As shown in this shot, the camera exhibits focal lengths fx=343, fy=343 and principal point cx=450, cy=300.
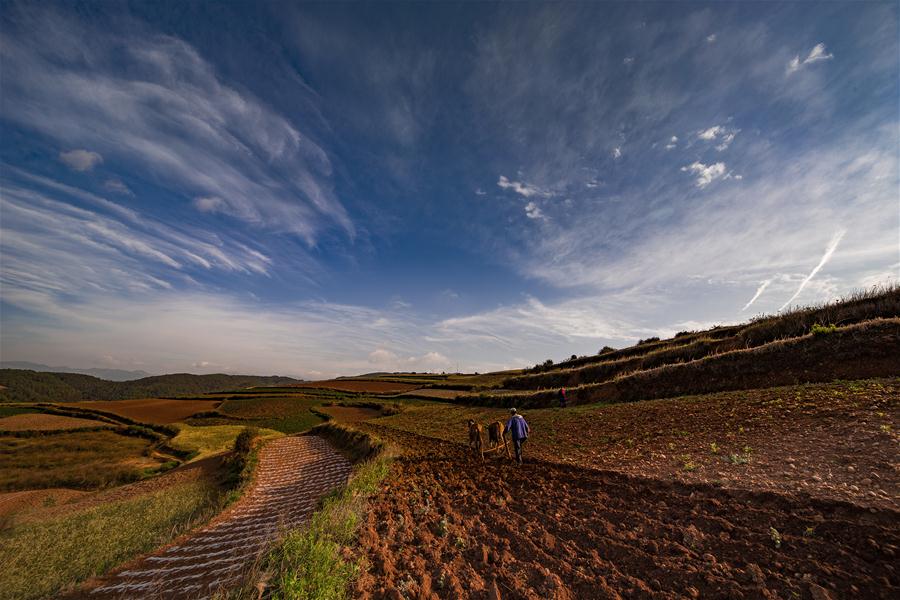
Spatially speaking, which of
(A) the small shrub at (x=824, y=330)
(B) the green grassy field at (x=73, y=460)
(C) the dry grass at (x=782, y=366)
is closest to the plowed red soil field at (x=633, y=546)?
(C) the dry grass at (x=782, y=366)

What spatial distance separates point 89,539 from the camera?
14438mm

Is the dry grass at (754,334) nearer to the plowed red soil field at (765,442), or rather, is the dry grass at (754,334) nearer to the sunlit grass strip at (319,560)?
the plowed red soil field at (765,442)

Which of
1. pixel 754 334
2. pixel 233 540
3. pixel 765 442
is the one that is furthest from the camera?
pixel 754 334

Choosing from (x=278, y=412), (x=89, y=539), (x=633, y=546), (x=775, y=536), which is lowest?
(x=89, y=539)

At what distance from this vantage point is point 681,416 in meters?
18.0

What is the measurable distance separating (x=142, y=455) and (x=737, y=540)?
49.9m

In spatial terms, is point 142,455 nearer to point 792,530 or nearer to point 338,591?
point 338,591

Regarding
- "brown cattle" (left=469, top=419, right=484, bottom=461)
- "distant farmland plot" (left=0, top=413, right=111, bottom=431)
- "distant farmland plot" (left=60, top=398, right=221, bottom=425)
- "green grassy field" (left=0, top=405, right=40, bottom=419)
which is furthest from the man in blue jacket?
"green grassy field" (left=0, top=405, right=40, bottom=419)

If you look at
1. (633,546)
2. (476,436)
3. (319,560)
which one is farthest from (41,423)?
(633,546)

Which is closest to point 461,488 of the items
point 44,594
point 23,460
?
point 44,594

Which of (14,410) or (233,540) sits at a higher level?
(233,540)

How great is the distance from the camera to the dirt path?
816 cm

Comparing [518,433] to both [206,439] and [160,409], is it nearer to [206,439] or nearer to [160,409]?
[206,439]

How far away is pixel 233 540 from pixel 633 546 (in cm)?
1243
